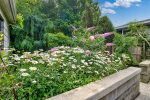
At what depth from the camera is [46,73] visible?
2627mm

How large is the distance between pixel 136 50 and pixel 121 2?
3079 cm

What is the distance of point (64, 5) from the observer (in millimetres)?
24609

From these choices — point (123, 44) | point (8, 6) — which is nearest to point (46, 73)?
point (8, 6)

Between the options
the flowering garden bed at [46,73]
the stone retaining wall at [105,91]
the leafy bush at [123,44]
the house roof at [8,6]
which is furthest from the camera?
the leafy bush at [123,44]

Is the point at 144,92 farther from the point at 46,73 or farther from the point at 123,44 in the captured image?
the point at 46,73

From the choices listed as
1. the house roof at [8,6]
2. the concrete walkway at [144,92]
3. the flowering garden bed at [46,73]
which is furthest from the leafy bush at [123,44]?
the house roof at [8,6]

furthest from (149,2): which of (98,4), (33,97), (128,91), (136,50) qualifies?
(33,97)

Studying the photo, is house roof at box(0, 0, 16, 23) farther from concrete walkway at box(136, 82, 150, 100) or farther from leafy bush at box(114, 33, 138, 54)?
concrete walkway at box(136, 82, 150, 100)

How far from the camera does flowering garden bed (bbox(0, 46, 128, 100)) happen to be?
6.84 ft

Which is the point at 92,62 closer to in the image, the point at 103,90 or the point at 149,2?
the point at 103,90

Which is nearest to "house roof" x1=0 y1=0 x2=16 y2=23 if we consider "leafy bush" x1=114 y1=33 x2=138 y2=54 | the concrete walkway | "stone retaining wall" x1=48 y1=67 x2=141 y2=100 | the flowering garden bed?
the flowering garden bed

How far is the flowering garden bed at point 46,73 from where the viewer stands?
6.84 ft

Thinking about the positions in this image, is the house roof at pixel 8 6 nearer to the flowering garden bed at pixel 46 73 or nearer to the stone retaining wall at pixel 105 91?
the flowering garden bed at pixel 46 73

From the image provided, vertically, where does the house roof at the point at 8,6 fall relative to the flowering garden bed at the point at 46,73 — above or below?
above
